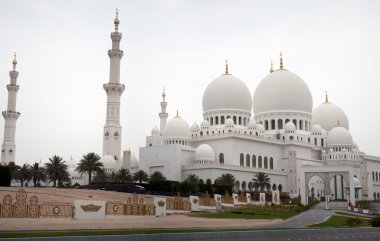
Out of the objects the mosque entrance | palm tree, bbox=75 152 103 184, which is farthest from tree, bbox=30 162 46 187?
the mosque entrance

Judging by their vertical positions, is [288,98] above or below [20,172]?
above

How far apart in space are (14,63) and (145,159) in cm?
2691

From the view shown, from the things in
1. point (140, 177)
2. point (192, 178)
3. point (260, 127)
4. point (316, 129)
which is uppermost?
point (316, 129)

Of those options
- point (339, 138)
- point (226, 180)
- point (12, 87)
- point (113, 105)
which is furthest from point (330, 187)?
point (12, 87)

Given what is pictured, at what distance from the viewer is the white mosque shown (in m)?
67.1

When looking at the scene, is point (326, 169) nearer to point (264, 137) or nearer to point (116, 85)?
point (264, 137)

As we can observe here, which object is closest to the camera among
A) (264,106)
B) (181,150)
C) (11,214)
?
(11,214)

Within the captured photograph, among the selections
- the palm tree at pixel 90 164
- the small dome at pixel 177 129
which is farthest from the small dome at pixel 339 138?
the palm tree at pixel 90 164

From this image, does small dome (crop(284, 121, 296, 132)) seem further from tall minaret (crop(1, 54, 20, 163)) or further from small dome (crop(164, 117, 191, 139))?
tall minaret (crop(1, 54, 20, 163))

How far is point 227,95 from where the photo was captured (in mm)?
74562

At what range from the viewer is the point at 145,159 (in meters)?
71.1

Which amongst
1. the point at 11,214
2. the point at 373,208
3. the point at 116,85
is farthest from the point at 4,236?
the point at 116,85

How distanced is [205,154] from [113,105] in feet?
49.3

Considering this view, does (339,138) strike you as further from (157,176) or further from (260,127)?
(157,176)
